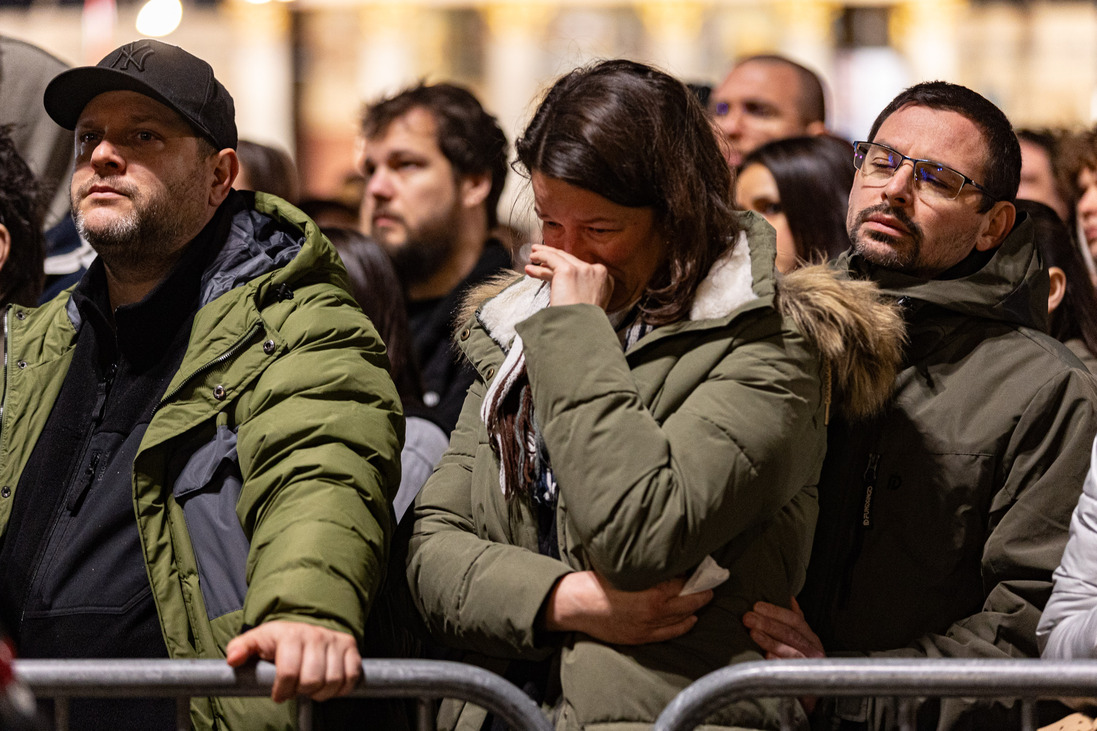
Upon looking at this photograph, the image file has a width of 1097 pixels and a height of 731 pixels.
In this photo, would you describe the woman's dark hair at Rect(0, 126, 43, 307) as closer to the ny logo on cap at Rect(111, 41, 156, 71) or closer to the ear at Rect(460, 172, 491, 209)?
the ny logo on cap at Rect(111, 41, 156, 71)

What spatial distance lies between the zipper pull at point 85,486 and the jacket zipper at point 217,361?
177mm

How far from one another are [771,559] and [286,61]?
25.0 meters

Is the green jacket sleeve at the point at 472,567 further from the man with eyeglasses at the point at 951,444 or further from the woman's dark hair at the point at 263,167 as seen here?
the woman's dark hair at the point at 263,167

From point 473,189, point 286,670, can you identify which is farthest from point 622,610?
point 473,189

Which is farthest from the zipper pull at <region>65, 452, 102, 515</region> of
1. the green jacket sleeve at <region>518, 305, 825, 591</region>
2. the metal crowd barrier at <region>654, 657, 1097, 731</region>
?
the metal crowd barrier at <region>654, 657, 1097, 731</region>

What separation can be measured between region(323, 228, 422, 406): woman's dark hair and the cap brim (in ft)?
3.54

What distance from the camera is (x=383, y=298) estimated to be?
13.3ft

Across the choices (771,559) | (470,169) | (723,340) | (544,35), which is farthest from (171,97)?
(544,35)

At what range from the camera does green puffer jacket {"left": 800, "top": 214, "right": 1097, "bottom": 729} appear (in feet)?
8.75

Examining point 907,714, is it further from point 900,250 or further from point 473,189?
point 473,189

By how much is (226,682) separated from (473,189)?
3215 mm

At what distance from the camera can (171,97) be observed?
2883 millimetres

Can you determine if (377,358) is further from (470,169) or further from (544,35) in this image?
(544,35)

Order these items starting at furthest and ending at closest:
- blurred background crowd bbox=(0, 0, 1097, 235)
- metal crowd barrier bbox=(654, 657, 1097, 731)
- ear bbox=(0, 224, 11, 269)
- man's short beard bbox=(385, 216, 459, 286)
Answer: blurred background crowd bbox=(0, 0, 1097, 235) → man's short beard bbox=(385, 216, 459, 286) → ear bbox=(0, 224, 11, 269) → metal crowd barrier bbox=(654, 657, 1097, 731)
